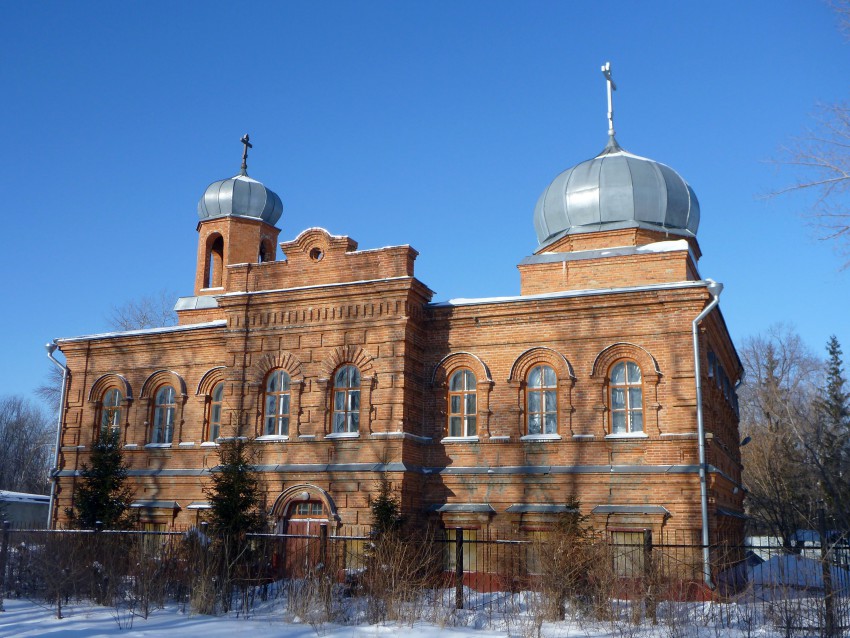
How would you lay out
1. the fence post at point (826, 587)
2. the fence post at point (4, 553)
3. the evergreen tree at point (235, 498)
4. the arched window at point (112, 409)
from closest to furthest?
the fence post at point (826, 587), the fence post at point (4, 553), the evergreen tree at point (235, 498), the arched window at point (112, 409)

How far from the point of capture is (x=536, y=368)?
16406 millimetres

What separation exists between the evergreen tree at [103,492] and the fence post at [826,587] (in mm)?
13060

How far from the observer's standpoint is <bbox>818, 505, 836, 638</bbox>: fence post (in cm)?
877

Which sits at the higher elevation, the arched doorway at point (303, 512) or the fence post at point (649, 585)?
the arched doorway at point (303, 512)

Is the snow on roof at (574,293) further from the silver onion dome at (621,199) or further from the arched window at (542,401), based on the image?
the silver onion dome at (621,199)

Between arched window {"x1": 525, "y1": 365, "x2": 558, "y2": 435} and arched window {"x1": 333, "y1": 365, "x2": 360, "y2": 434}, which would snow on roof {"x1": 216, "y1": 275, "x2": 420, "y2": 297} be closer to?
arched window {"x1": 333, "y1": 365, "x2": 360, "y2": 434}

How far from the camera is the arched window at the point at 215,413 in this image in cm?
1867

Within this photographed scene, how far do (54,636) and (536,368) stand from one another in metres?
9.84

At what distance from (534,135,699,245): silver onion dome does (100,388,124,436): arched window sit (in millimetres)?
10888

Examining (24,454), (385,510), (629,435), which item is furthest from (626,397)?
(24,454)

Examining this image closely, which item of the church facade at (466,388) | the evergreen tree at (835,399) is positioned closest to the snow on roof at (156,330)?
the church facade at (466,388)

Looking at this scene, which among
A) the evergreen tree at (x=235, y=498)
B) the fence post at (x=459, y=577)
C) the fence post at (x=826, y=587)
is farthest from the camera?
the evergreen tree at (x=235, y=498)

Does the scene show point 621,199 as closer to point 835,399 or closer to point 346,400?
point 346,400

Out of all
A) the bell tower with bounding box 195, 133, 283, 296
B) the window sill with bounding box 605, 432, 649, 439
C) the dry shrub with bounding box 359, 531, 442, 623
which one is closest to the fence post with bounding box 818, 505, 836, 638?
the dry shrub with bounding box 359, 531, 442, 623
